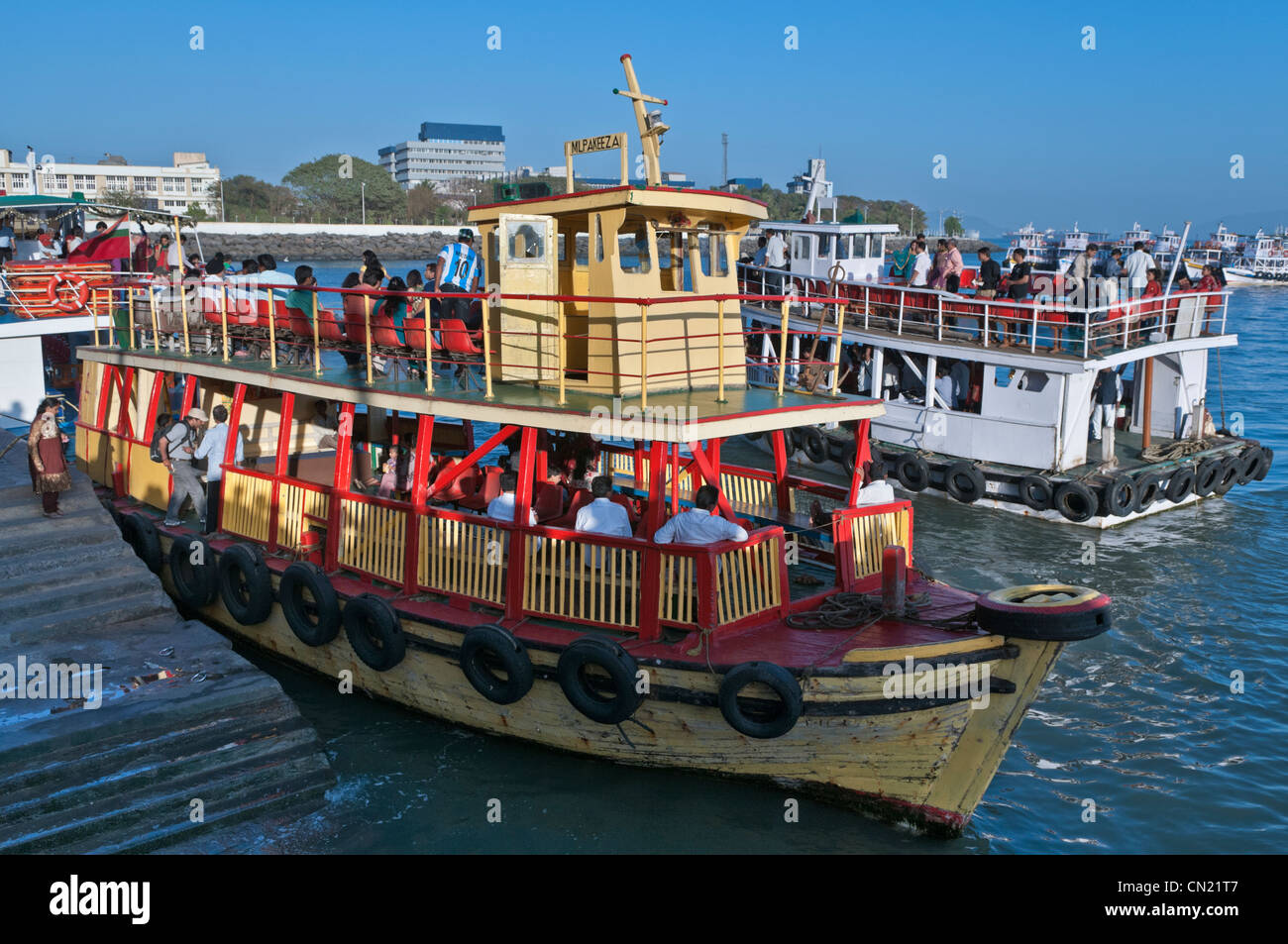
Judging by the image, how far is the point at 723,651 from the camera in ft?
26.6

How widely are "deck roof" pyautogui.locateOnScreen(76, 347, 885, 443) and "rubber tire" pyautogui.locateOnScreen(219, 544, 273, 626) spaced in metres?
1.77

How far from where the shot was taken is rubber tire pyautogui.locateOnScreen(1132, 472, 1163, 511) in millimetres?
16984

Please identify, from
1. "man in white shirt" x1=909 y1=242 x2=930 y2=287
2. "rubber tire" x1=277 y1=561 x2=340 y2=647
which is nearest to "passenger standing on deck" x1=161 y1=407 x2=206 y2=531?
"rubber tire" x1=277 y1=561 x2=340 y2=647

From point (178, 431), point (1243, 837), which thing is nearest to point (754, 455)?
point (178, 431)

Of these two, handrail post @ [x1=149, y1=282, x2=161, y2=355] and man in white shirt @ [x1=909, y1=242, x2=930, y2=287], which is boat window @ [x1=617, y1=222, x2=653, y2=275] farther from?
man in white shirt @ [x1=909, y1=242, x2=930, y2=287]

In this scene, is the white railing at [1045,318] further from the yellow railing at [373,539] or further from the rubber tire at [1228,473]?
the yellow railing at [373,539]

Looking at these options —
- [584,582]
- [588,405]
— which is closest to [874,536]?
[584,582]

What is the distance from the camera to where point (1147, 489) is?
56.0ft

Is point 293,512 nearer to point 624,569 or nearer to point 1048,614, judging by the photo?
point 624,569

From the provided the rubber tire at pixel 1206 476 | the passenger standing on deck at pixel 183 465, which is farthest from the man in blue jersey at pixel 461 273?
the rubber tire at pixel 1206 476

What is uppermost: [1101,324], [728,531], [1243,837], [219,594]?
[1101,324]
